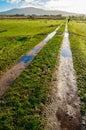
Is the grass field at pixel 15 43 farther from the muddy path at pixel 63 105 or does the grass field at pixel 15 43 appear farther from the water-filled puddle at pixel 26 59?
the muddy path at pixel 63 105

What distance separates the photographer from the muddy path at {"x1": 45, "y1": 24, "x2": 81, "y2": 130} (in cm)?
930

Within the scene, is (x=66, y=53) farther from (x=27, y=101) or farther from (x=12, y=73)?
(x=27, y=101)

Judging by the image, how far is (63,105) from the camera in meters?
11.0

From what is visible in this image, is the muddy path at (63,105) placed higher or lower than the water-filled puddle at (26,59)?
lower

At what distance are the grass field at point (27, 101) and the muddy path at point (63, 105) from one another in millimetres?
397

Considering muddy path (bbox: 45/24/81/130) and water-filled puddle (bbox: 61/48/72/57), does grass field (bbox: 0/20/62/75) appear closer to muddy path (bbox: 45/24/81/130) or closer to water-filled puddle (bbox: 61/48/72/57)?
water-filled puddle (bbox: 61/48/72/57)

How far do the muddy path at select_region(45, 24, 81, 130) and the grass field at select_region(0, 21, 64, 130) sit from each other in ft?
1.30

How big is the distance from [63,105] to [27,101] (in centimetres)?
200

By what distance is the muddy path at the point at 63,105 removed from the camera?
9305 mm

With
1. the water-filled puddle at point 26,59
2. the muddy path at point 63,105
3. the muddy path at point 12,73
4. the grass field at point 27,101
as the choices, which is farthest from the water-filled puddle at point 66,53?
the muddy path at point 63,105

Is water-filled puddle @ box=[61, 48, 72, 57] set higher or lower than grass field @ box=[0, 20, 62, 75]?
lower

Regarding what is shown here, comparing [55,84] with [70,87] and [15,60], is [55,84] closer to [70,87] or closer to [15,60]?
[70,87]

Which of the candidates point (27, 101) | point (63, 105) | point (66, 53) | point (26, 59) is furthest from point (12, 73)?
point (66, 53)

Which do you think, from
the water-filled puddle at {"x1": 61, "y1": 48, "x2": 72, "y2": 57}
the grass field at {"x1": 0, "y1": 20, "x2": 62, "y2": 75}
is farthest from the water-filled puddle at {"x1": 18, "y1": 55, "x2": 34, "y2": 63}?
the water-filled puddle at {"x1": 61, "y1": 48, "x2": 72, "y2": 57}
